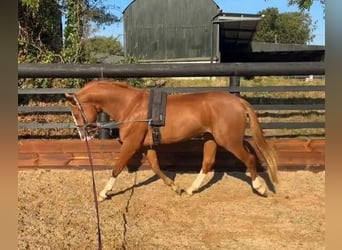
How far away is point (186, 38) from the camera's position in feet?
93.3

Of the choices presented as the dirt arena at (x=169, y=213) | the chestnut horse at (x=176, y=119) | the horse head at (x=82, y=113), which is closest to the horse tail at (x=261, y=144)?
the chestnut horse at (x=176, y=119)

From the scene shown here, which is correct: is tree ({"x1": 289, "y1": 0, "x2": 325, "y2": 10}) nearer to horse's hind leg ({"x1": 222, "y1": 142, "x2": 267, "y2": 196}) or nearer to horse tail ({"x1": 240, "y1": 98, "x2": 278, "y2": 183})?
horse tail ({"x1": 240, "y1": 98, "x2": 278, "y2": 183})

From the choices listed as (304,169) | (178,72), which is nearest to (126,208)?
(178,72)

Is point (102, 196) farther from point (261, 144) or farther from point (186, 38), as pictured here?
point (186, 38)

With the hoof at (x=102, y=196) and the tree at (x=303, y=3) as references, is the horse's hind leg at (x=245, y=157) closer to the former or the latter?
the hoof at (x=102, y=196)

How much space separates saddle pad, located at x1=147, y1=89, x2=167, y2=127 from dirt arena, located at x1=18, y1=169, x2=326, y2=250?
0.83 m

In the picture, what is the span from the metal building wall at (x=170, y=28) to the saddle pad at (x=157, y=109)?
2201 centimetres

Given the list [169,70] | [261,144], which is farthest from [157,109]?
[169,70]

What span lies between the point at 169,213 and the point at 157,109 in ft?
3.64

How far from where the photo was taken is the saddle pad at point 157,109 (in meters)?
4.90

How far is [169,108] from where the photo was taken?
4.96 m

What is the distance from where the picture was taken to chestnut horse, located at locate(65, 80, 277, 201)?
16.0 ft
